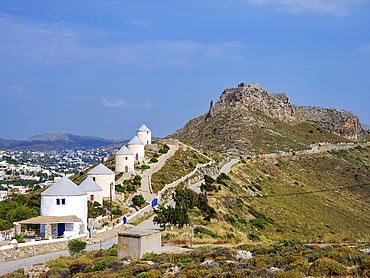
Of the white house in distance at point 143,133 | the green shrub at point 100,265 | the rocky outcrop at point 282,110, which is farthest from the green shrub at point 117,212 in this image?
the rocky outcrop at point 282,110

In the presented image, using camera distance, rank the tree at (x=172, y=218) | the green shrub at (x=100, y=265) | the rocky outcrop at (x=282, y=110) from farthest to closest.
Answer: the rocky outcrop at (x=282, y=110), the tree at (x=172, y=218), the green shrub at (x=100, y=265)

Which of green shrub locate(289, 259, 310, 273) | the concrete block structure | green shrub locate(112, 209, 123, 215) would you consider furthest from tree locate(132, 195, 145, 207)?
green shrub locate(289, 259, 310, 273)

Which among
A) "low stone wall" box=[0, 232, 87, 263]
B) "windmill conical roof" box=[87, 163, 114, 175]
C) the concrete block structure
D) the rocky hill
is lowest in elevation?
"low stone wall" box=[0, 232, 87, 263]

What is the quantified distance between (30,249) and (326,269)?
17265 millimetres

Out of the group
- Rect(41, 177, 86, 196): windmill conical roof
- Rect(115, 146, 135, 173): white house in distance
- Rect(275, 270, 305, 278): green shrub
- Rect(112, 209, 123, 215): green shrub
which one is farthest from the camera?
Rect(115, 146, 135, 173): white house in distance

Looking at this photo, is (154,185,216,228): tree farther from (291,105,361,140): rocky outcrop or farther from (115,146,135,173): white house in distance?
(291,105,361,140): rocky outcrop

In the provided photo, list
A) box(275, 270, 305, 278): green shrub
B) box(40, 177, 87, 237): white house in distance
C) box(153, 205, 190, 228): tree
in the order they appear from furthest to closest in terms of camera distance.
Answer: box(153, 205, 190, 228): tree → box(40, 177, 87, 237): white house in distance → box(275, 270, 305, 278): green shrub

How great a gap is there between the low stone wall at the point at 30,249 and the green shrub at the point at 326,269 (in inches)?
652

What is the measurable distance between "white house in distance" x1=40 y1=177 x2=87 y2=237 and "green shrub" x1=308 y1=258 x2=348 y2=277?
60.9 ft

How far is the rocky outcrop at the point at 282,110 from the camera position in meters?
109

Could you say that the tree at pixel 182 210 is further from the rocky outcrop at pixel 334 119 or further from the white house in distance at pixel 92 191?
the rocky outcrop at pixel 334 119

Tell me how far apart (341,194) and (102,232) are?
49.1 m

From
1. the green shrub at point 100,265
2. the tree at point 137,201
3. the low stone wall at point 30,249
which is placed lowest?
the low stone wall at point 30,249

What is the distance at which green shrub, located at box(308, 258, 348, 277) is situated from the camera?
11.7 m
